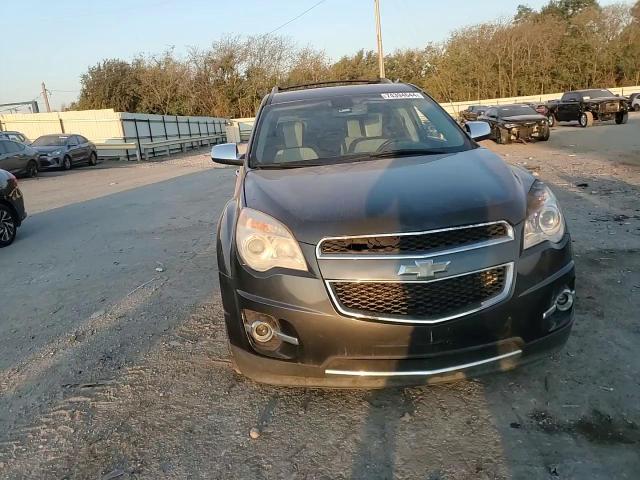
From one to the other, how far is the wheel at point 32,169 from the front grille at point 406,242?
19330 millimetres

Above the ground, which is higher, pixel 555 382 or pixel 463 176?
pixel 463 176

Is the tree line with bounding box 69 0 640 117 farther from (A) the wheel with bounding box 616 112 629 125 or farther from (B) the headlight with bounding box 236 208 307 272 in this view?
(B) the headlight with bounding box 236 208 307 272

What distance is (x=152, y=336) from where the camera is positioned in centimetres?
383

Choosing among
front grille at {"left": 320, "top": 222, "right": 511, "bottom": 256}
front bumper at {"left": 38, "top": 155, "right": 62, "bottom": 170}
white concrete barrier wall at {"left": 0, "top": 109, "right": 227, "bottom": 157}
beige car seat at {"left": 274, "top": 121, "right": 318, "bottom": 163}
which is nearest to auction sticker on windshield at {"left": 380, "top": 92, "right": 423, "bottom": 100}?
beige car seat at {"left": 274, "top": 121, "right": 318, "bottom": 163}

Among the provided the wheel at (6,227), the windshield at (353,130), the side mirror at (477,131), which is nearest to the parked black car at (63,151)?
the wheel at (6,227)

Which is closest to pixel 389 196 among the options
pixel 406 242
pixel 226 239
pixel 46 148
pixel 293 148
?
pixel 406 242

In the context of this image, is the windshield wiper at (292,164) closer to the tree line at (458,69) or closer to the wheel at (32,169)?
the wheel at (32,169)

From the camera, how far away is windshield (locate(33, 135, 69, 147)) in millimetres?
21969

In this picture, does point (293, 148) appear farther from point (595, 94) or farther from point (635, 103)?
point (635, 103)

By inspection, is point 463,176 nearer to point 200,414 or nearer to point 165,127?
point 200,414

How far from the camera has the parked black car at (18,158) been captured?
17281mm

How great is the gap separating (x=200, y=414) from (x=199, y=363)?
0.61m

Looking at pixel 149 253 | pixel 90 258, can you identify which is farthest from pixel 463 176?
pixel 90 258

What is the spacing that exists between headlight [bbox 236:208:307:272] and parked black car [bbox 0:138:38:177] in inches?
686
